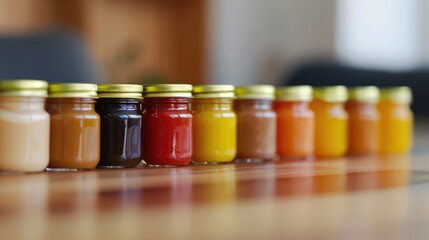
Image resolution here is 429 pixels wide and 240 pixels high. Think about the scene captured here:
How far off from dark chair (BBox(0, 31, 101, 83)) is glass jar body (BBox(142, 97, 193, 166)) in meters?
1.53

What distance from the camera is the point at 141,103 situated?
1.10 metres

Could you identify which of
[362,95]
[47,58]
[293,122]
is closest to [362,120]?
[362,95]

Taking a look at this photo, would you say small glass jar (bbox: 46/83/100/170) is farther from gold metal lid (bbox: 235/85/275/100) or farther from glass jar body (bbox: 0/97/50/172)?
gold metal lid (bbox: 235/85/275/100)

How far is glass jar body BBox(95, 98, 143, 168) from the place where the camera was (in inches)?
41.8

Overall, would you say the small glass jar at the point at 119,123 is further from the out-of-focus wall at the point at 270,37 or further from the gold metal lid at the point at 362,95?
the out-of-focus wall at the point at 270,37

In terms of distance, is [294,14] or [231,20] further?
[294,14]

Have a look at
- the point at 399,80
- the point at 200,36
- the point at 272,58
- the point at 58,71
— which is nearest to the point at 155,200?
the point at 58,71

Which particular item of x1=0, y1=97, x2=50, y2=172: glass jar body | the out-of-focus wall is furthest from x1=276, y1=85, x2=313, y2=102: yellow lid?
the out-of-focus wall

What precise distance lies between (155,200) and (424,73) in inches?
97.1

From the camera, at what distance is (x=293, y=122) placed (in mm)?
1280

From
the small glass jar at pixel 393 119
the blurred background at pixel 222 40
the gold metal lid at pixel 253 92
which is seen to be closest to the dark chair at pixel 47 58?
the blurred background at pixel 222 40

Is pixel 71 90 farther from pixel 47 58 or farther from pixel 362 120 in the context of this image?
pixel 47 58

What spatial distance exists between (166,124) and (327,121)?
1.28ft

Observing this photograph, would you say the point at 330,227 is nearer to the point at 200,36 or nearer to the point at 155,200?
the point at 155,200
